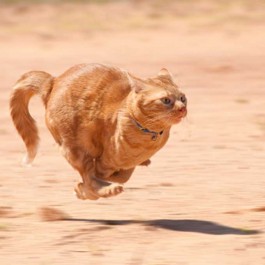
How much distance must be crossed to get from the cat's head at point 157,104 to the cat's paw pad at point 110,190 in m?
0.40

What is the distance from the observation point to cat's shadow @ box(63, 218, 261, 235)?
20.8 ft

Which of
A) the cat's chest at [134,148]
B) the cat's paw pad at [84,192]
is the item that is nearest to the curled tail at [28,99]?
the cat's paw pad at [84,192]

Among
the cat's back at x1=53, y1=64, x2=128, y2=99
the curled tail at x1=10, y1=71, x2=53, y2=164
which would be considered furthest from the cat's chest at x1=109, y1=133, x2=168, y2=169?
the curled tail at x1=10, y1=71, x2=53, y2=164

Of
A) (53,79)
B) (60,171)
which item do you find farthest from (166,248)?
(60,171)

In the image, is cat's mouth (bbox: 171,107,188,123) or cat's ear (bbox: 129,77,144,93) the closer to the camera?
cat's mouth (bbox: 171,107,188,123)

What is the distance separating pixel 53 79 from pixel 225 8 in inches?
526

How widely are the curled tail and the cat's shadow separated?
789mm

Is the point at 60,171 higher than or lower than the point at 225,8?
higher

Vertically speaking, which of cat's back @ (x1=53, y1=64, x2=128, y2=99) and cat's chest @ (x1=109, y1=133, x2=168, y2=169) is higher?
cat's back @ (x1=53, y1=64, x2=128, y2=99)

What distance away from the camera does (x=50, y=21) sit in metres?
19.3

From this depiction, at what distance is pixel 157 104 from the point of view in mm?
6125

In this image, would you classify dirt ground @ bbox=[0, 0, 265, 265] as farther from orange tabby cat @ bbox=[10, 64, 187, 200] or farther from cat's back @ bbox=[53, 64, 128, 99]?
cat's back @ bbox=[53, 64, 128, 99]

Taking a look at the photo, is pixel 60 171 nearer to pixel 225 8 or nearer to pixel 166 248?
pixel 166 248

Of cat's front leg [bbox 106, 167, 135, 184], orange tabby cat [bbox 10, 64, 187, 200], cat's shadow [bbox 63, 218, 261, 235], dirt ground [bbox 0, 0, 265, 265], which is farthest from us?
cat's front leg [bbox 106, 167, 135, 184]
